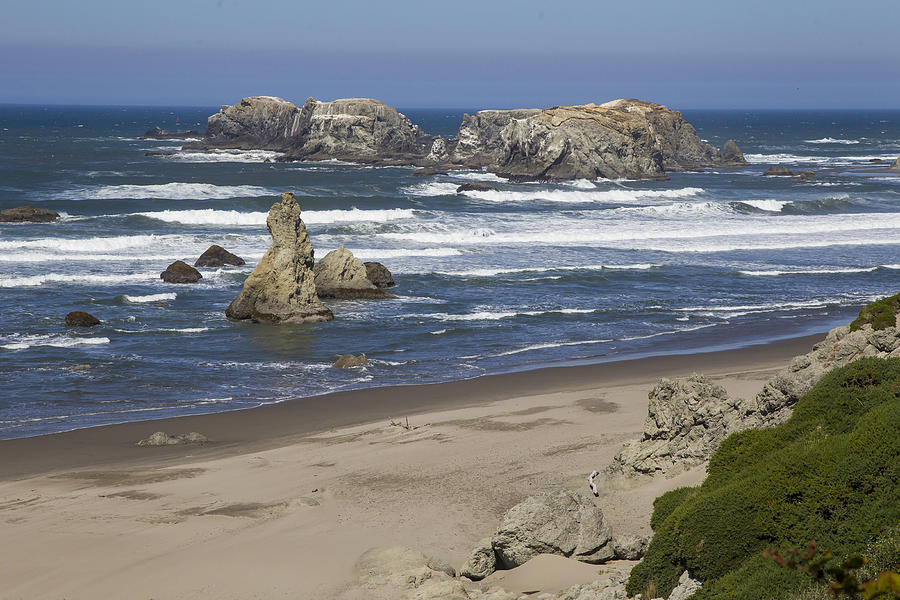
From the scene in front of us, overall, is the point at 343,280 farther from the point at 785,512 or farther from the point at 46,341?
the point at 785,512

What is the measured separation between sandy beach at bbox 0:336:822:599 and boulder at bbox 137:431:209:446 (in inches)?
9.5

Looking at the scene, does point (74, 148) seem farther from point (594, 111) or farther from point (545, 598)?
point (545, 598)

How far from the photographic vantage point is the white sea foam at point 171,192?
59812mm

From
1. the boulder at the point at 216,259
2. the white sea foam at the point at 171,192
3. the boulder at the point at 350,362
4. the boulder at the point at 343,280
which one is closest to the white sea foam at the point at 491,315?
the boulder at the point at 343,280

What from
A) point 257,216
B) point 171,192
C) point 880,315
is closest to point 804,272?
point 880,315

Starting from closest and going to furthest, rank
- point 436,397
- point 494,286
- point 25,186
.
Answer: point 436,397 → point 494,286 → point 25,186

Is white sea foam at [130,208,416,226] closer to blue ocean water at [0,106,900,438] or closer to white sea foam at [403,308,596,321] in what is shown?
blue ocean water at [0,106,900,438]

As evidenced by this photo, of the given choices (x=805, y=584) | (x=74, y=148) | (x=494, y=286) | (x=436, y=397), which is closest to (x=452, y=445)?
(x=436, y=397)

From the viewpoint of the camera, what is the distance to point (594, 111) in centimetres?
8888

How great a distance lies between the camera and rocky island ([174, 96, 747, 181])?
266 ft

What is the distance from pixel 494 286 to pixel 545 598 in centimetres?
2489

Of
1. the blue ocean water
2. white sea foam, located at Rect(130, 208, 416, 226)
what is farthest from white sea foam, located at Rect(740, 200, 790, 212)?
white sea foam, located at Rect(130, 208, 416, 226)

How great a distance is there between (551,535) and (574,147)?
73554 millimetres

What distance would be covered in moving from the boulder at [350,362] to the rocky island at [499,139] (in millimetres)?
57087
